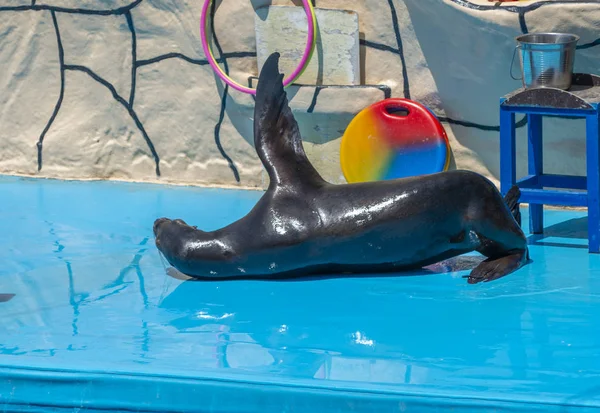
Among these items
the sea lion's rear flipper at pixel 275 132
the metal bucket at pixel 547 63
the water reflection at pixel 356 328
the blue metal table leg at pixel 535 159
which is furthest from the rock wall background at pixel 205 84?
the water reflection at pixel 356 328

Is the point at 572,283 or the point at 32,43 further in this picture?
the point at 32,43

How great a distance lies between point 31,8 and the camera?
6.19 m

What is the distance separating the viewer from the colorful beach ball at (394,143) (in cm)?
532

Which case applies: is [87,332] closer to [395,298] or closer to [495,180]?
[395,298]

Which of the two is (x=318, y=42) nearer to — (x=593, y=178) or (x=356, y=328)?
(x=593, y=178)

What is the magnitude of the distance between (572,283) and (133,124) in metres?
3.10

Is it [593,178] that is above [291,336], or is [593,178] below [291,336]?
above

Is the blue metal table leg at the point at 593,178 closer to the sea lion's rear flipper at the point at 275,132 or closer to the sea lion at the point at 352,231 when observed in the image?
the sea lion at the point at 352,231

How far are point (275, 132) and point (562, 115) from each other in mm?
1269

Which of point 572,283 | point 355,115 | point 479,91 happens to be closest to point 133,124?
point 355,115

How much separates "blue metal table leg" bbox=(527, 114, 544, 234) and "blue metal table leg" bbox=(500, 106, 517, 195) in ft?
0.84

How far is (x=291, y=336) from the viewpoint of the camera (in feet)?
11.6

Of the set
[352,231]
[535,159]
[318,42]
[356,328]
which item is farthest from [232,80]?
[356,328]

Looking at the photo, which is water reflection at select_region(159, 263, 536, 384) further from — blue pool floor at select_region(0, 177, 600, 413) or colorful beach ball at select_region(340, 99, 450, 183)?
colorful beach ball at select_region(340, 99, 450, 183)
